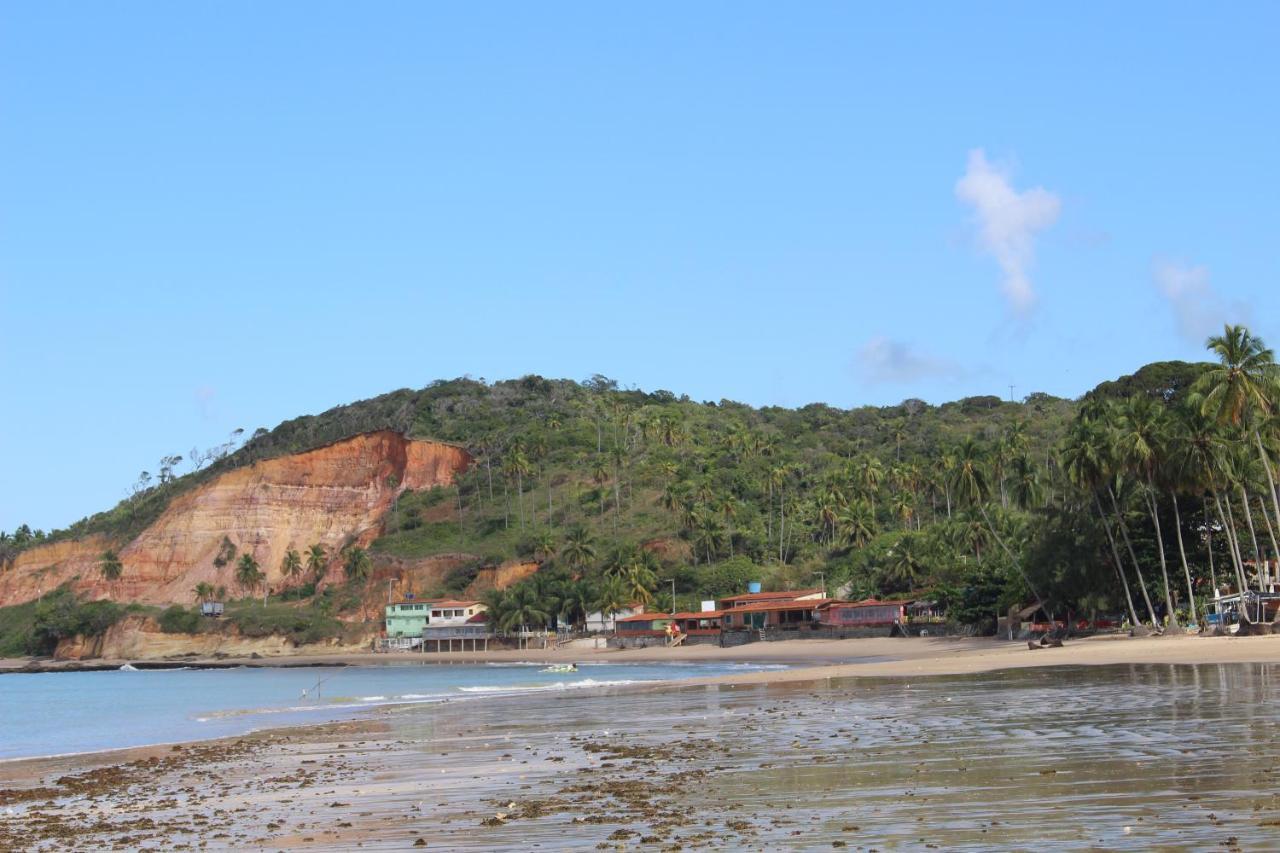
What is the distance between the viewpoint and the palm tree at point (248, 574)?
146125 mm

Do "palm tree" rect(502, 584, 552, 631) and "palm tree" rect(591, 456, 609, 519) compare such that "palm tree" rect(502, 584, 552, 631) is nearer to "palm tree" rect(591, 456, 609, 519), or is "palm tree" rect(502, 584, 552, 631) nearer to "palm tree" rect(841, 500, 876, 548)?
"palm tree" rect(591, 456, 609, 519)

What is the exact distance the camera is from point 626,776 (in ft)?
65.1

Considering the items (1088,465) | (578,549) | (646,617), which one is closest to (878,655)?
(1088,465)

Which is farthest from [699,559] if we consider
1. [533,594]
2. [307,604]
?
[307,604]

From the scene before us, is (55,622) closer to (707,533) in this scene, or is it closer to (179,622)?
(179,622)

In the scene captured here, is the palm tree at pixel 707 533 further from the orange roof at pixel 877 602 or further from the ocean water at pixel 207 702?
the ocean water at pixel 207 702

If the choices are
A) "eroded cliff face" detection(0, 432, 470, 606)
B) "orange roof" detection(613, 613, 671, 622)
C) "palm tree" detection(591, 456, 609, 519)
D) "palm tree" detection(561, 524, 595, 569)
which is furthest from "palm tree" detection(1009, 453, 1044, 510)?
"eroded cliff face" detection(0, 432, 470, 606)

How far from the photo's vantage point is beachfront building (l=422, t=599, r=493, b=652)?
416 feet

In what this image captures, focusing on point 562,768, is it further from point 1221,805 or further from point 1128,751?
point 1221,805

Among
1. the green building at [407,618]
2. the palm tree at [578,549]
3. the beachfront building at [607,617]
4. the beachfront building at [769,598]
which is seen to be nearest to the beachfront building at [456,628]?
the green building at [407,618]

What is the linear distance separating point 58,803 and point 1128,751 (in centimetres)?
1774

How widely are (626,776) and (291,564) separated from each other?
13692 cm

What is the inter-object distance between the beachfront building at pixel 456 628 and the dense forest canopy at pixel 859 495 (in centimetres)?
354

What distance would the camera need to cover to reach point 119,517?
559ft
